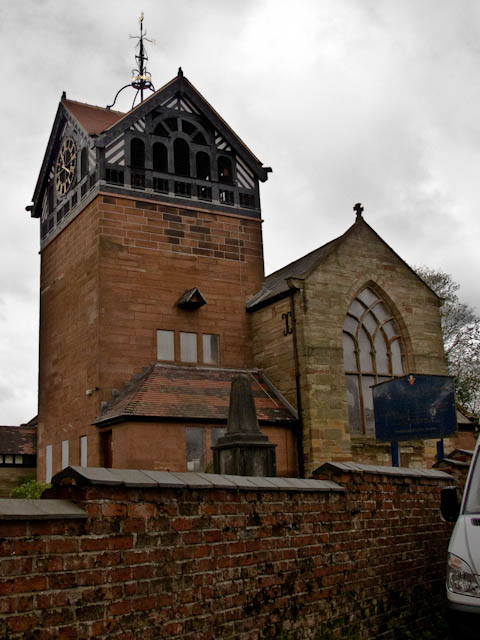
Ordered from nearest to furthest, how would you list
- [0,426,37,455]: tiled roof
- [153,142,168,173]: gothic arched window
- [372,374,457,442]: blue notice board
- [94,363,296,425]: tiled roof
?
[372,374,457,442]: blue notice board
[94,363,296,425]: tiled roof
[153,142,168,173]: gothic arched window
[0,426,37,455]: tiled roof

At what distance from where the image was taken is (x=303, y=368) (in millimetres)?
20188

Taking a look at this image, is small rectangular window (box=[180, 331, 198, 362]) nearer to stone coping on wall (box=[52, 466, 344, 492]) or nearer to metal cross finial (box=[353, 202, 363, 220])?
metal cross finial (box=[353, 202, 363, 220])

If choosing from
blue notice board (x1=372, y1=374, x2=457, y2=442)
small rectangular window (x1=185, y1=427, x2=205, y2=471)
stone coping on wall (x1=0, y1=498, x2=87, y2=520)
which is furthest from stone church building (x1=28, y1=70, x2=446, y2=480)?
stone coping on wall (x1=0, y1=498, x2=87, y2=520)

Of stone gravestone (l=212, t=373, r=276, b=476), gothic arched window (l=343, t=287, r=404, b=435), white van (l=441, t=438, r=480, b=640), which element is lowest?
Result: white van (l=441, t=438, r=480, b=640)

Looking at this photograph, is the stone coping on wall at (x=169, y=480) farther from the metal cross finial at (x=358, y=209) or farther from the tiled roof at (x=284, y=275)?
the metal cross finial at (x=358, y=209)

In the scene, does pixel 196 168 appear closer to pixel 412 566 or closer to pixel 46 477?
pixel 46 477

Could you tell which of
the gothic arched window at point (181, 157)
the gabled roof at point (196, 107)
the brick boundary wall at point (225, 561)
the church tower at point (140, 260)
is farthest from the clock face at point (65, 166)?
the brick boundary wall at point (225, 561)

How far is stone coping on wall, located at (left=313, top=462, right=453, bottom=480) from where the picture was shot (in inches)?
328

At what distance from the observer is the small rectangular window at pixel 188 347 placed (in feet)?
70.0

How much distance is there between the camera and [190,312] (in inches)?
857

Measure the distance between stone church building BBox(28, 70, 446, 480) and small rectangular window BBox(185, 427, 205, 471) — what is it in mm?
29

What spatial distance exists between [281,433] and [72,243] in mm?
8906

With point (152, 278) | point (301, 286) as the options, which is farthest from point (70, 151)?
point (301, 286)

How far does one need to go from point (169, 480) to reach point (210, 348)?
1604 centimetres
